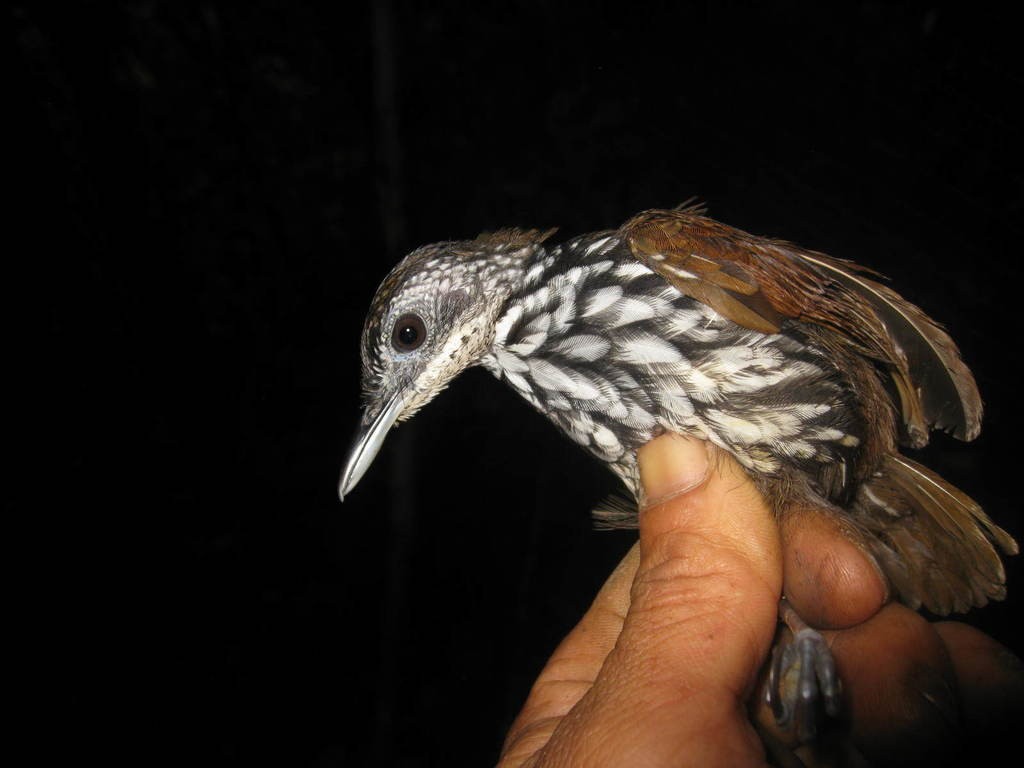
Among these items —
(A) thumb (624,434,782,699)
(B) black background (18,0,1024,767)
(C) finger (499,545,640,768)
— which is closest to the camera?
(A) thumb (624,434,782,699)

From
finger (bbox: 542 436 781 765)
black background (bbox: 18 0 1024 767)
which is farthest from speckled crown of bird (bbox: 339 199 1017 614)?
black background (bbox: 18 0 1024 767)

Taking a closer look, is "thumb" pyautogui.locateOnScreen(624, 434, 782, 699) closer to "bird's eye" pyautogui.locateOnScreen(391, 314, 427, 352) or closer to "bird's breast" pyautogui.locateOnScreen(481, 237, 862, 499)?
"bird's breast" pyautogui.locateOnScreen(481, 237, 862, 499)

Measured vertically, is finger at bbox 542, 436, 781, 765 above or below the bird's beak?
below

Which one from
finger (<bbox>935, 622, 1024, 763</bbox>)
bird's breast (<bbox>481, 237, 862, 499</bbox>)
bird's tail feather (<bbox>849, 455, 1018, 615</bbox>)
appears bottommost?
finger (<bbox>935, 622, 1024, 763</bbox>)

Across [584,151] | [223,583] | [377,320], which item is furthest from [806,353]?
[223,583]

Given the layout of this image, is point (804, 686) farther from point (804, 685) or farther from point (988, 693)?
point (988, 693)

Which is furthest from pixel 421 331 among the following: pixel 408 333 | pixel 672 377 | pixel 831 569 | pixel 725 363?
pixel 831 569

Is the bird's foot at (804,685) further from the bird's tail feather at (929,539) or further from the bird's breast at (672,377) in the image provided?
the bird's breast at (672,377)
